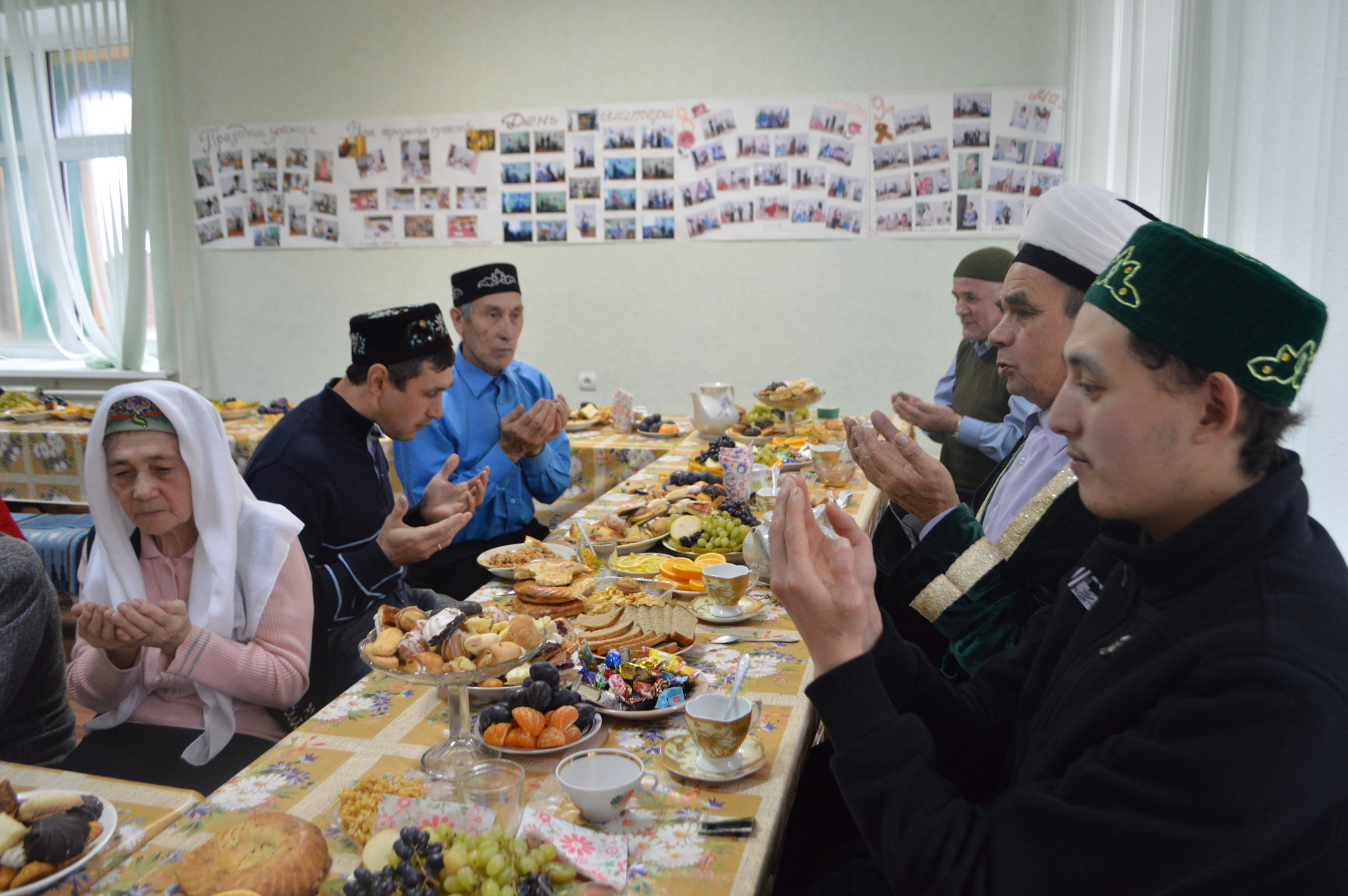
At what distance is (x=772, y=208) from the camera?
544cm

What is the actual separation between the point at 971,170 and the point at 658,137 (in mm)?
1918

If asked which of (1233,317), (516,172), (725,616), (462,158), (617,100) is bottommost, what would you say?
(725,616)

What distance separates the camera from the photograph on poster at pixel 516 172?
5.73m

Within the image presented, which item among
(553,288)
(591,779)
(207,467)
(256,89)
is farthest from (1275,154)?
(256,89)

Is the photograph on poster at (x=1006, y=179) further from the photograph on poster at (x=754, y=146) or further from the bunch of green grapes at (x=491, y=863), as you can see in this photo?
the bunch of green grapes at (x=491, y=863)

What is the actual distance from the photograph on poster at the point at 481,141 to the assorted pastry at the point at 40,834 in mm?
5237

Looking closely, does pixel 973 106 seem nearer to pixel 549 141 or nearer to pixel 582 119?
pixel 582 119

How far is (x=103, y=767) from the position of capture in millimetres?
1690

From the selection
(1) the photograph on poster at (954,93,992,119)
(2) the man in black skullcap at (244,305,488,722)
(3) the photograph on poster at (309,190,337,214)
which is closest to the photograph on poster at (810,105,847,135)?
(1) the photograph on poster at (954,93,992,119)

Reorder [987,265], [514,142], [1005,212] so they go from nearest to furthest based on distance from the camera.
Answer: [987,265], [1005,212], [514,142]

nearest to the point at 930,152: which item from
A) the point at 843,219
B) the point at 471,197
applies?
the point at 843,219

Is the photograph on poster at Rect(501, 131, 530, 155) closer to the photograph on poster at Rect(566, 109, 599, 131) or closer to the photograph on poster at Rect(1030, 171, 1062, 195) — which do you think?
the photograph on poster at Rect(566, 109, 599, 131)

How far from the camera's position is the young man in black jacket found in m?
0.82

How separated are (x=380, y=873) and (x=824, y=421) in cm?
347
